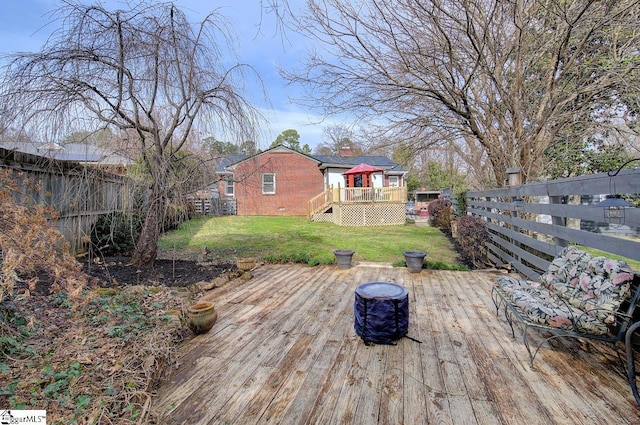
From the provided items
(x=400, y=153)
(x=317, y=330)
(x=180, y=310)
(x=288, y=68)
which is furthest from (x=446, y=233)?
(x=180, y=310)

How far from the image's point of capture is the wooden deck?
187cm

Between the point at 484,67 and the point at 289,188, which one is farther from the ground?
the point at 484,67

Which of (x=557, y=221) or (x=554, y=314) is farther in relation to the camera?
(x=557, y=221)

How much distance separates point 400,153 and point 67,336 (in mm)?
6387

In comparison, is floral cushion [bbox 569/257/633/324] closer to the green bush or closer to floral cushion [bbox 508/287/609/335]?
floral cushion [bbox 508/287/609/335]

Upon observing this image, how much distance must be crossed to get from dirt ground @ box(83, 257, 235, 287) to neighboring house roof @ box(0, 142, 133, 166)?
1424 mm

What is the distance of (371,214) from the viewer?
1468cm

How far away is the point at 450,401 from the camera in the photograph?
6.51 feet

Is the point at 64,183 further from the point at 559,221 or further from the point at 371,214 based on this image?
the point at 371,214

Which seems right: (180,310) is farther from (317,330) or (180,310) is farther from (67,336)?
(317,330)

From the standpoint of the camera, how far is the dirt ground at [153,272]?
4305mm

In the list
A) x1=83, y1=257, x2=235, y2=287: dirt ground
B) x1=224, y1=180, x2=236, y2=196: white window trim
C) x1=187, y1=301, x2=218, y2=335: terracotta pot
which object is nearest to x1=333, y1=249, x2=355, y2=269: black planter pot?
x1=83, y1=257, x2=235, y2=287: dirt ground

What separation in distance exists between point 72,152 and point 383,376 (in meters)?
4.63

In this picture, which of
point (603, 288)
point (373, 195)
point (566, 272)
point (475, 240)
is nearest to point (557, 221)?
point (566, 272)
